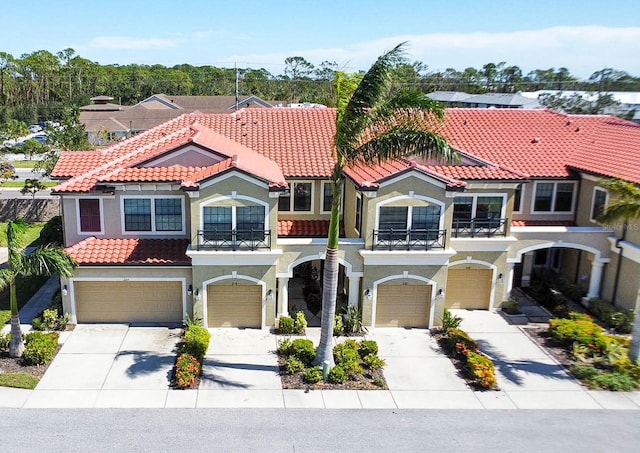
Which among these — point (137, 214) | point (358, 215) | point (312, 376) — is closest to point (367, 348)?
point (312, 376)

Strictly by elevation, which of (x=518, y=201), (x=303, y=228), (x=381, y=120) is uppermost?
(x=381, y=120)

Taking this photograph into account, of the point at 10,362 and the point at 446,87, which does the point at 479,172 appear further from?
the point at 446,87

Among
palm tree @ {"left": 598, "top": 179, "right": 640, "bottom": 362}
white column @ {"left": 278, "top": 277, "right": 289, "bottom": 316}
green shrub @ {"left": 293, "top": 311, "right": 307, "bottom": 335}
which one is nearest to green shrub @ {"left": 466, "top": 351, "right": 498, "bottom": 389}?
palm tree @ {"left": 598, "top": 179, "right": 640, "bottom": 362}

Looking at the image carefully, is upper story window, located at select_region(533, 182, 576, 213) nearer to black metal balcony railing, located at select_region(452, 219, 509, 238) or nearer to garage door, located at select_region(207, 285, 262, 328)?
black metal balcony railing, located at select_region(452, 219, 509, 238)

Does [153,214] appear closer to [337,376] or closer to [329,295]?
[329,295]

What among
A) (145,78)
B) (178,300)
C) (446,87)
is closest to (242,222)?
(178,300)

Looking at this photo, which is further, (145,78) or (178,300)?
(145,78)
